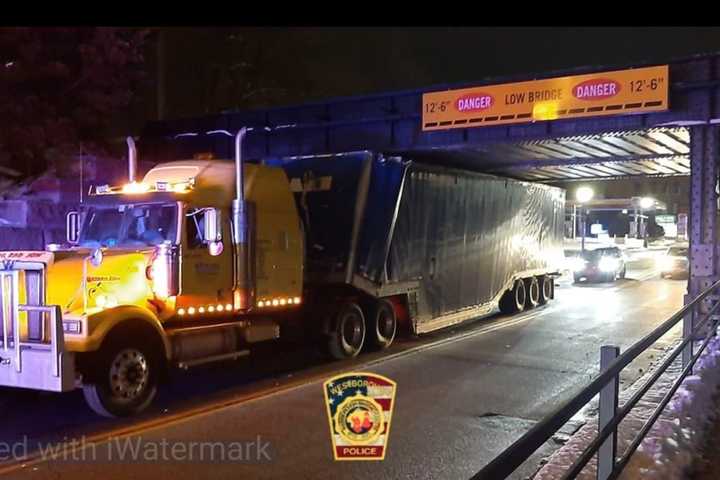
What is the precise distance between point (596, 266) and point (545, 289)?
30.7ft

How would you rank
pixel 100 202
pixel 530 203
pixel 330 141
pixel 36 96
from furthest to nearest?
pixel 530 203
pixel 330 141
pixel 36 96
pixel 100 202

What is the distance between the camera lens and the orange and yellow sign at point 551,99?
1220cm

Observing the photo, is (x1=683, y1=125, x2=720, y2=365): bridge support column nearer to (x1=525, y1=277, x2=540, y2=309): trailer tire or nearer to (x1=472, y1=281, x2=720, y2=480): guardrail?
(x1=525, y1=277, x2=540, y2=309): trailer tire

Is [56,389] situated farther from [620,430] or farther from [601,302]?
[601,302]

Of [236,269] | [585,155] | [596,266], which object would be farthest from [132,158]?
[596,266]

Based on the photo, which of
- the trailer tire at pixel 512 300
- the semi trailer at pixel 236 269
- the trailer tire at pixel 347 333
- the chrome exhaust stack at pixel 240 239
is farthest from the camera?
the trailer tire at pixel 512 300

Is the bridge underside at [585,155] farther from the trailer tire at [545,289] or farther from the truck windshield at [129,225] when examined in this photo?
the truck windshield at [129,225]

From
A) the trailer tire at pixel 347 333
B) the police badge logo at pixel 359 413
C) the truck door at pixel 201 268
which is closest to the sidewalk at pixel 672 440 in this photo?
the police badge logo at pixel 359 413

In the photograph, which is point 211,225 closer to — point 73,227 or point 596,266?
point 73,227

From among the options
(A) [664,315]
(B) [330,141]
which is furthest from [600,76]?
(A) [664,315]

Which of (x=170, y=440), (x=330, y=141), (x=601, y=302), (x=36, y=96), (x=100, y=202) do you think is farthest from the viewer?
(x=601, y=302)

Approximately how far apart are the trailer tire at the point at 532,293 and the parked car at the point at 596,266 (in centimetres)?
999

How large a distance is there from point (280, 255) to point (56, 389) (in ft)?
13.0

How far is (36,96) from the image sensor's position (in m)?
14.4
